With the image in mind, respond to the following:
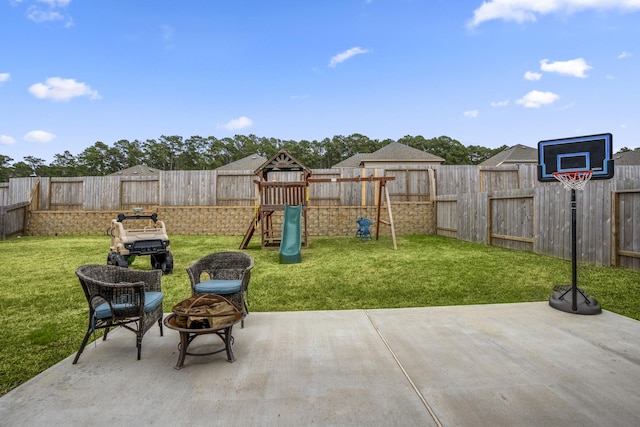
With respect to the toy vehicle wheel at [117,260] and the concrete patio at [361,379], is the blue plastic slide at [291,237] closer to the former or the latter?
the toy vehicle wheel at [117,260]

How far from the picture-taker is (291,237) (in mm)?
8695

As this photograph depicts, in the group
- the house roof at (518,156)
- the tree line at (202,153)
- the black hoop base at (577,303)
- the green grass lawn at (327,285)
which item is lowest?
the green grass lawn at (327,285)

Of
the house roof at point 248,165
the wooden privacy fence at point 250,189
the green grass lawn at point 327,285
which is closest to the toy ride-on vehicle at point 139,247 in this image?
the green grass lawn at point 327,285

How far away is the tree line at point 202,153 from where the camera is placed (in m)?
42.6

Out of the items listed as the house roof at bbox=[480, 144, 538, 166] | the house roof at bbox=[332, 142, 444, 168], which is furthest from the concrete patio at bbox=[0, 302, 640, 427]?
the house roof at bbox=[480, 144, 538, 166]

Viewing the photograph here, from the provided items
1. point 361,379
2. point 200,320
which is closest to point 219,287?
point 200,320

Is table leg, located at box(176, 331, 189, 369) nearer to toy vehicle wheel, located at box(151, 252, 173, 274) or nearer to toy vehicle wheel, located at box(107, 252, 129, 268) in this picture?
toy vehicle wheel, located at box(151, 252, 173, 274)

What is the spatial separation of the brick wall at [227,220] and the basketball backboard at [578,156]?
8.72m

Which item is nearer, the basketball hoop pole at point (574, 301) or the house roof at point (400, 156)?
the basketball hoop pole at point (574, 301)

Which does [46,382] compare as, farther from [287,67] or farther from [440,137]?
[440,137]

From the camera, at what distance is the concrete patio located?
6.21ft

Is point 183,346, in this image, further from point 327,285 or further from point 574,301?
point 574,301

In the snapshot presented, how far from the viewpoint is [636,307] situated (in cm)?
400

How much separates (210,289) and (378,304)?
2327 millimetres
